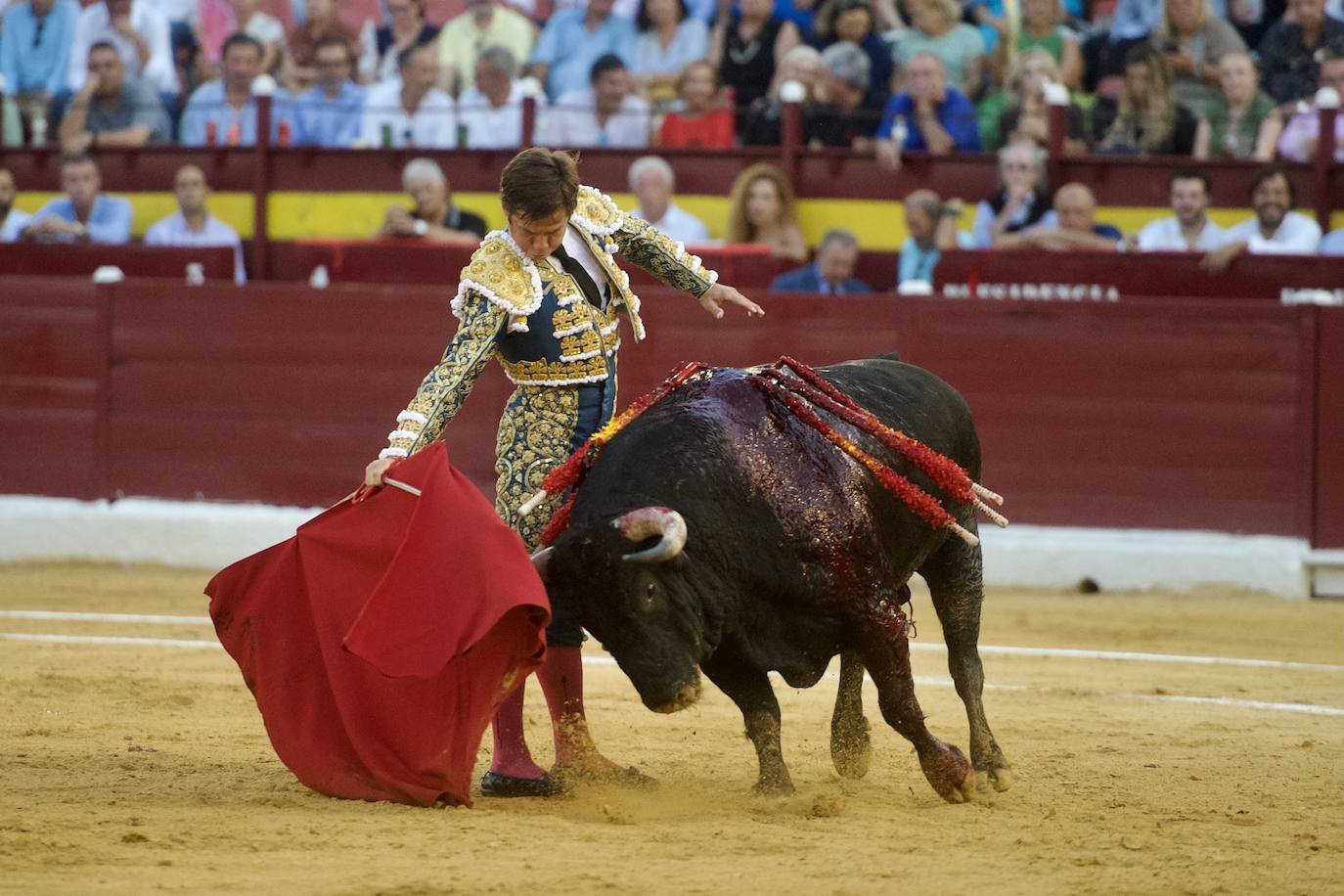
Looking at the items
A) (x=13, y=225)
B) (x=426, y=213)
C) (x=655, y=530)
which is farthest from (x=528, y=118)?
→ (x=655, y=530)

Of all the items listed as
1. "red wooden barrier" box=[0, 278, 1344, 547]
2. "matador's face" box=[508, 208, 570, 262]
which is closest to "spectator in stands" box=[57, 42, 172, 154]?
"red wooden barrier" box=[0, 278, 1344, 547]

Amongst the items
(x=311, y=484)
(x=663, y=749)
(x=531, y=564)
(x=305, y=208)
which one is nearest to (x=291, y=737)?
(x=531, y=564)

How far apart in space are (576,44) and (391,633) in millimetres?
6260

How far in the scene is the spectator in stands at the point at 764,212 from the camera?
26.5 feet

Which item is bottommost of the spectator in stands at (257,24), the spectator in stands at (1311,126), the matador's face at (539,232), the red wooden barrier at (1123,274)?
the red wooden barrier at (1123,274)

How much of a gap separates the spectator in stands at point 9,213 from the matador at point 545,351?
234 inches

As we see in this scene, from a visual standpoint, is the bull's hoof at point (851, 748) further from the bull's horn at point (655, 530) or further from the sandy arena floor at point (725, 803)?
the bull's horn at point (655, 530)

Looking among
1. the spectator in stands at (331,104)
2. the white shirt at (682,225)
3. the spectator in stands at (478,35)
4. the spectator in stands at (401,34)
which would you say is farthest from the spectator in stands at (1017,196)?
the spectator in stands at (401,34)

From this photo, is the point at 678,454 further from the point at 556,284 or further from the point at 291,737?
the point at 291,737

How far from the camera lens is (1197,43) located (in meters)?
8.21

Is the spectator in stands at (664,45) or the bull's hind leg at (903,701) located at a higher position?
Result: the spectator in stands at (664,45)

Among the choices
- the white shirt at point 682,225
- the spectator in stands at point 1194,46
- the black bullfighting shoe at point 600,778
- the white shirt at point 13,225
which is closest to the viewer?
the black bullfighting shoe at point 600,778

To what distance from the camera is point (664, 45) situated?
914cm

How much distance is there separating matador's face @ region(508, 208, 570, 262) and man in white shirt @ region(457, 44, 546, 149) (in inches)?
191
